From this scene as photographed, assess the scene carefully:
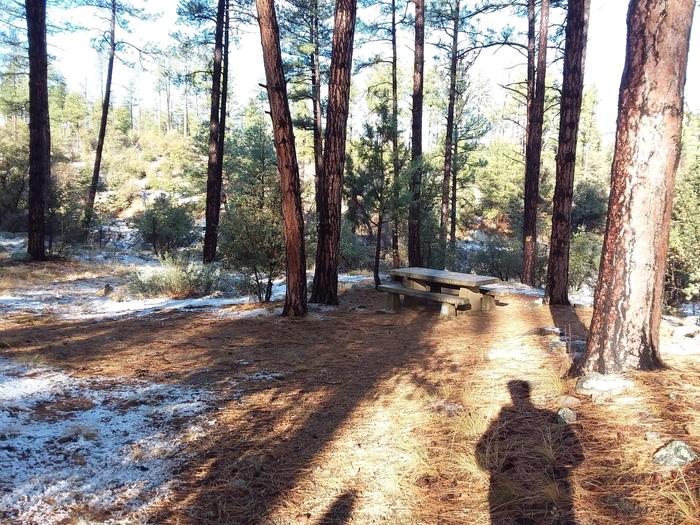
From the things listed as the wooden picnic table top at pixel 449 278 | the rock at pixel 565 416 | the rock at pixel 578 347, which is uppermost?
the wooden picnic table top at pixel 449 278

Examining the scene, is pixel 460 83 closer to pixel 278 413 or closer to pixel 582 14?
pixel 582 14

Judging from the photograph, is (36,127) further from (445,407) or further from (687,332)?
(687,332)

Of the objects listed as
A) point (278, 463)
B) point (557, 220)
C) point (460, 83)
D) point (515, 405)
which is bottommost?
point (278, 463)

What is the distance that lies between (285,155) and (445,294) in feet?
11.1

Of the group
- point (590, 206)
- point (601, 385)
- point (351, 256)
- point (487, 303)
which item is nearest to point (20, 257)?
point (351, 256)

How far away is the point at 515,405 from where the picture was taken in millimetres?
3068

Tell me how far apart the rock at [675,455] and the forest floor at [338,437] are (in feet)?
0.14

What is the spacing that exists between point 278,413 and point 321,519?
130 cm

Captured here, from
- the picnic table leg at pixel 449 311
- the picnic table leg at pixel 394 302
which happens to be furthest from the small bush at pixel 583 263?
the picnic table leg at pixel 449 311

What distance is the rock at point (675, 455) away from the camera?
2.09 meters

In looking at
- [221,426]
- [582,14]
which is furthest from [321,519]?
[582,14]

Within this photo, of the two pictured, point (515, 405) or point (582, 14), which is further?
point (582, 14)

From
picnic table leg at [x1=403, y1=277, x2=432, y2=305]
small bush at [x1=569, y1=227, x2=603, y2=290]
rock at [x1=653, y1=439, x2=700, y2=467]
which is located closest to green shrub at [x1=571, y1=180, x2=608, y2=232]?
small bush at [x1=569, y1=227, x2=603, y2=290]

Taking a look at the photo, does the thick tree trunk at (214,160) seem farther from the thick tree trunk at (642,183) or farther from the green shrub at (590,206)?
the green shrub at (590,206)
